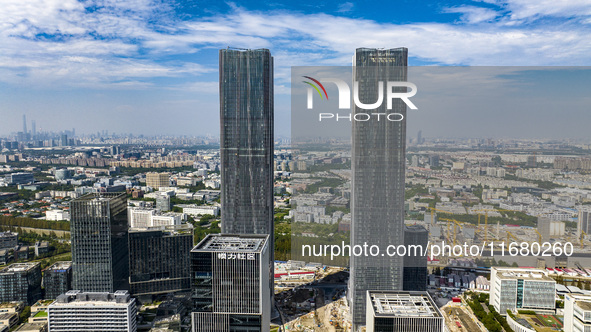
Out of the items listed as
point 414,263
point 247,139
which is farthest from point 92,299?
point 414,263

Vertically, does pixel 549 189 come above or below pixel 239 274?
above

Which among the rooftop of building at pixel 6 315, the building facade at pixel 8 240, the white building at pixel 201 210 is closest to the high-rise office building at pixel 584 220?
the rooftop of building at pixel 6 315

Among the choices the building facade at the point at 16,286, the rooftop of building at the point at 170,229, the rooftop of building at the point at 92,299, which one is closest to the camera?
the rooftop of building at the point at 92,299

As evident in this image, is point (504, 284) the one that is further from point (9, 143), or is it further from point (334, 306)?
point (9, 143)

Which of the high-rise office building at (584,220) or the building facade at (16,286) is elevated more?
the high-rise office building at (584,220)

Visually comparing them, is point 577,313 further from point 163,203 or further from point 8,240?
point 163,203

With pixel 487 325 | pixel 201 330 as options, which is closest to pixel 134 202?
pixel 201 330

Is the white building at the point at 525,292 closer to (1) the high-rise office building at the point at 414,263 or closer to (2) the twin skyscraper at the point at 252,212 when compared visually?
(1) the high-rise office building at the point at 414,263
